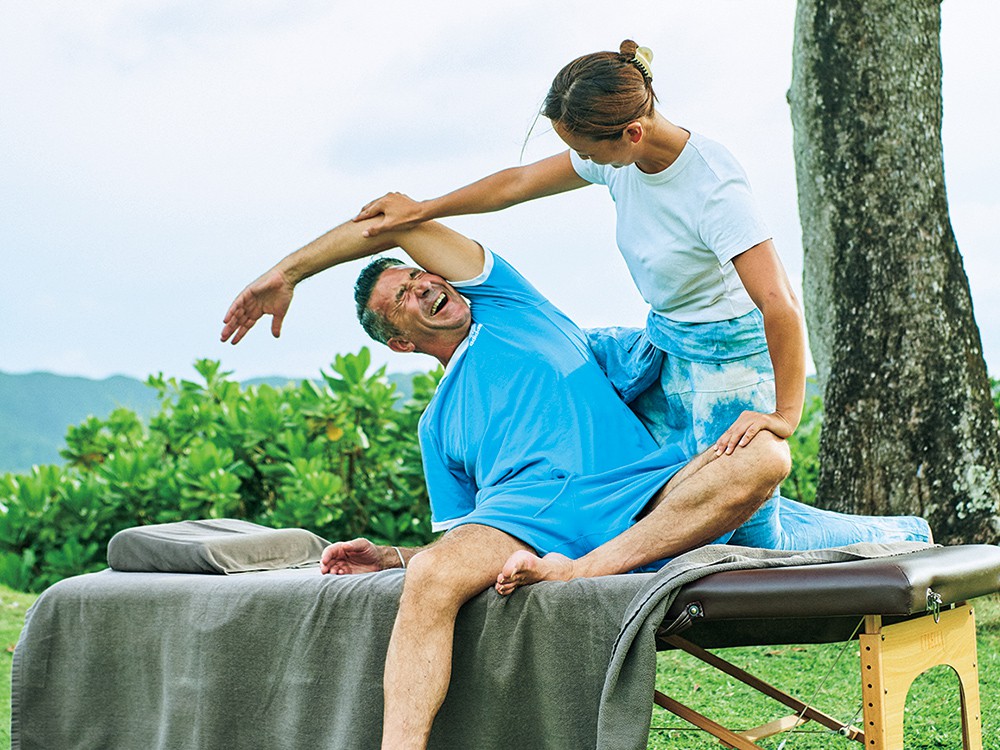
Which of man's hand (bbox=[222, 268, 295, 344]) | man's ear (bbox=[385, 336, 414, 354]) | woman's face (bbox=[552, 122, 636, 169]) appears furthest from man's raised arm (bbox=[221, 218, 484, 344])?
woman's face (bbox=[552, 122, 636, 169])

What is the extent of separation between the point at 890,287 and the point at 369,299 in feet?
8.00

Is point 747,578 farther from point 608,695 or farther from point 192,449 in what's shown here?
point 192,449

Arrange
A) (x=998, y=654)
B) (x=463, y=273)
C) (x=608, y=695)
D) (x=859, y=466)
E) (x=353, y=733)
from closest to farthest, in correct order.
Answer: (x=608, y=695), (x=353, y=733), (x=463, y=273), (x=998, y=654), (x=859, y=466)

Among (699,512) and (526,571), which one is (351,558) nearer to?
(526,571)

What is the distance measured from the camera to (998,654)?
410 cm

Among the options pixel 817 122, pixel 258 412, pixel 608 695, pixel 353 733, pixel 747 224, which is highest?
pixel 817 122

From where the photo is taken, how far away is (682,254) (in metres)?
2.67

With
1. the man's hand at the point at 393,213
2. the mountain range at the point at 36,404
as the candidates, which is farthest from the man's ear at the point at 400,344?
the mountain range at the point at 36,404

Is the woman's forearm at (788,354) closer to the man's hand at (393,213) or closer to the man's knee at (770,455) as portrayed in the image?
the man's knee at (770,455)

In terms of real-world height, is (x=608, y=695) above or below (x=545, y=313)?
below

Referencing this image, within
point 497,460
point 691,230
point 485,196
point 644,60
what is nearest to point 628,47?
point 644,60

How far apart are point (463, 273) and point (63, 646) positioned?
146cm

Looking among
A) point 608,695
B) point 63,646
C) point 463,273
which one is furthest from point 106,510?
point 608,695

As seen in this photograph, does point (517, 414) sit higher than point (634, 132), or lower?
lower
